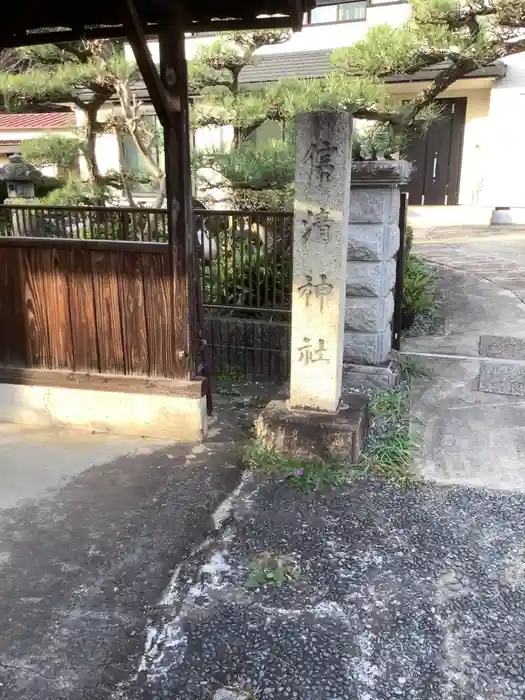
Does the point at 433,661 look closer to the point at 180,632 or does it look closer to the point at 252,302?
the point at 180,632

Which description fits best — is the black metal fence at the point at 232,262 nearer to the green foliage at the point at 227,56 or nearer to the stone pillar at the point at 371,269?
the stone pillar at the point at 371,269

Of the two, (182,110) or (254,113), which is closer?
(182,110)

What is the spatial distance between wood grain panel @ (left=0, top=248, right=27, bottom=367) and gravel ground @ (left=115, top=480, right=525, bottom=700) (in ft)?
7.40

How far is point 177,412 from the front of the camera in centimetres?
440

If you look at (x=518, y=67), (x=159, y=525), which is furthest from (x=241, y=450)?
(x=518, y=67)

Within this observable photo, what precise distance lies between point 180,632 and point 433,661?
1047mm

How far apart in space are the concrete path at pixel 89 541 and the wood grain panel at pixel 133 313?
59 cm

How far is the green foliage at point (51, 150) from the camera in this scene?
762cm

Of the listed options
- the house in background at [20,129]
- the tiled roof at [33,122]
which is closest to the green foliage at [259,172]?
the tiled roof at [33,122]

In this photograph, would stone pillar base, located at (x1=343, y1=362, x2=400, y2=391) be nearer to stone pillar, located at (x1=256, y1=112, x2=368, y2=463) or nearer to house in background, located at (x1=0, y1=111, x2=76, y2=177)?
stone pillar, located at (x1=256, y1=112, x2=368, y2=463)

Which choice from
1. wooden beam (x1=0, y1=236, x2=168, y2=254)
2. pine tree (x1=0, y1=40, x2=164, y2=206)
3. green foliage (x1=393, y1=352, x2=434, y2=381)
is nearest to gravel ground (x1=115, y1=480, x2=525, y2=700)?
wooden beam (x1=0, y1=236, x2=168, y2=254)

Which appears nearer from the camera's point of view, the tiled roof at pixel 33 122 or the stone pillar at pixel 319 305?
the stone pillar at pixel 319 305

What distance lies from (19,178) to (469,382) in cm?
661

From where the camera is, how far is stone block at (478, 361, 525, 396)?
5.20 meters
